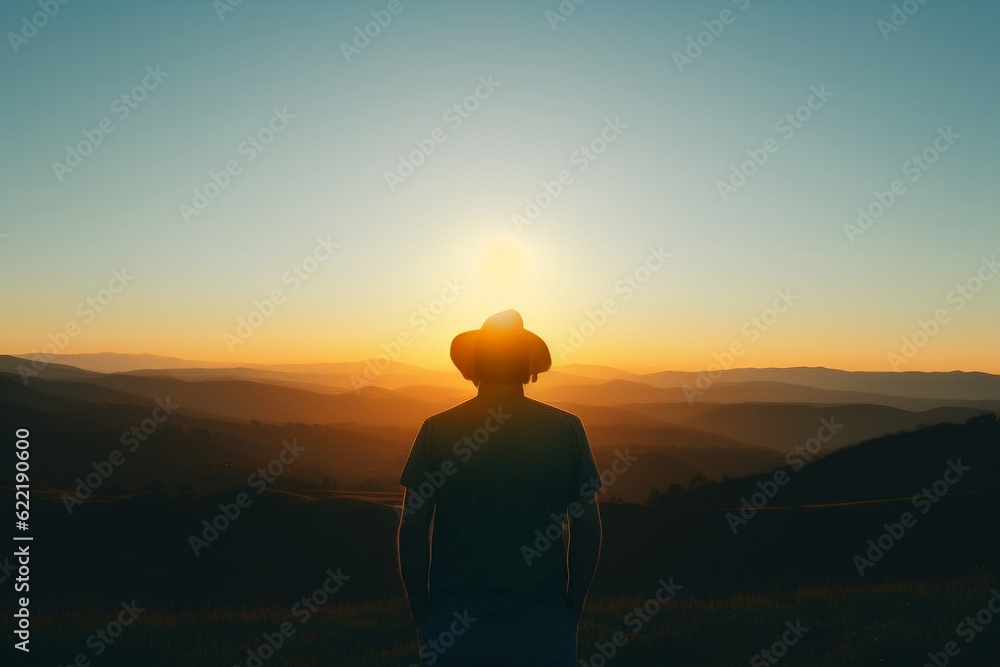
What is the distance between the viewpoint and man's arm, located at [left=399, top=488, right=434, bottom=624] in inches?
133

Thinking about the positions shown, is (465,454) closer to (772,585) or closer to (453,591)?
(453,591)

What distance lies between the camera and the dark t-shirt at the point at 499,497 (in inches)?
126

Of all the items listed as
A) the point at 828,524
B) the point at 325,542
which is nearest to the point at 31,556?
the point at 325,542

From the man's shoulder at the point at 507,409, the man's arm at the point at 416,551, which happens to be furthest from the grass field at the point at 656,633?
the man's shoulder at the point at 507,409

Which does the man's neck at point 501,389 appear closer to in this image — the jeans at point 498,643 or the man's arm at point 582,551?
the man's arm at point 582,551

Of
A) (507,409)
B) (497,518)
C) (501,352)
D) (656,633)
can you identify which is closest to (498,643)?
(497,518)

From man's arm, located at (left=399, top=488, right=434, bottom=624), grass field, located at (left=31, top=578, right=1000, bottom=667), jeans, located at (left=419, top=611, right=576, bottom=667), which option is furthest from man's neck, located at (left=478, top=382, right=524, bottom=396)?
grass field, located at (left=31, top=578, right=1000, bottom=667)

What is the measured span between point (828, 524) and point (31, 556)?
15.5 m

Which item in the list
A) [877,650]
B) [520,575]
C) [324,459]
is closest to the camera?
[520,575]

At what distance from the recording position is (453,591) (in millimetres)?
3264

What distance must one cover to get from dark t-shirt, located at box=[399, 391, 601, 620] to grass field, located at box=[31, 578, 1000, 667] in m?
4.95

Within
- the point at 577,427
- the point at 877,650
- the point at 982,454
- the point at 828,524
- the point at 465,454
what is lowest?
the point at 465,454

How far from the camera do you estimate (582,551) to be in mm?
3494

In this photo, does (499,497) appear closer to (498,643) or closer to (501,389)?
(501,389)
